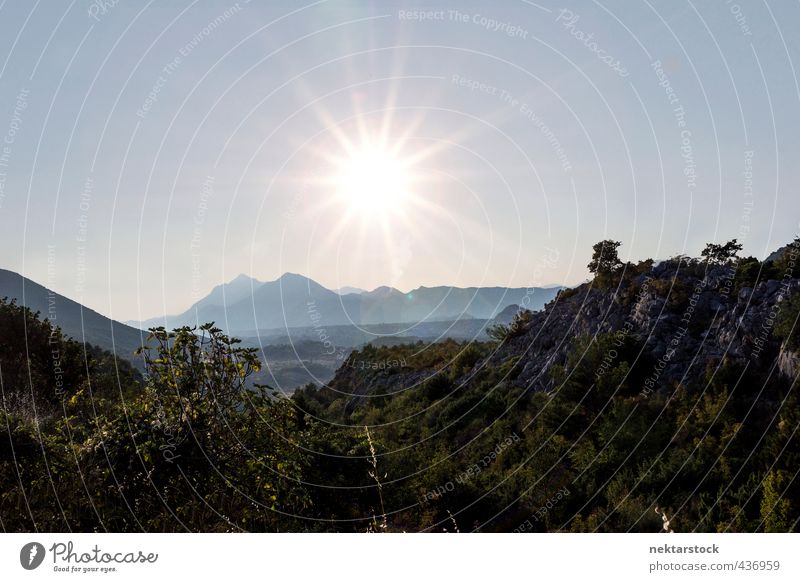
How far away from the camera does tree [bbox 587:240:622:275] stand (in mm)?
44062

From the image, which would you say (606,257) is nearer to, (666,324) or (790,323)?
(666,324)

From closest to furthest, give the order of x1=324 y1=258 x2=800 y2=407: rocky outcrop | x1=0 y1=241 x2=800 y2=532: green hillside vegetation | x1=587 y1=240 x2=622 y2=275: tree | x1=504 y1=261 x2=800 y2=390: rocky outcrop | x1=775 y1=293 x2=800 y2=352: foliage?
x1=0 y1=241 x2=800 y2=532: green hillside vegetation
x1=775 y1=293 x2=800 y2=352: foliage
x1=324 y1=258 x2=800 y2=407: rocky outcrop
x1=504 y1=261 x2=800 y2=390: rocky outcrop
x1=587 y1=240 x2=622 y2=275: tree

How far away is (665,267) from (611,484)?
24544mm

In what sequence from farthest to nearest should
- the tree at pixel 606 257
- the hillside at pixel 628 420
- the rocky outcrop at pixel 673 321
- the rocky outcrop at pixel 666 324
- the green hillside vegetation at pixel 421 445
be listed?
the tree at pixel 606 257 → the rocky outcrop at pixel 673 321 → the rocky outcrop at pixel 666 324 → the hillside at pixel 628 420 → the green hillside vegetation at pixel 421 445

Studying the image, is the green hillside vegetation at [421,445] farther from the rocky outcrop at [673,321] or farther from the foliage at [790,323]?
the rocky outcrop at [673,321]

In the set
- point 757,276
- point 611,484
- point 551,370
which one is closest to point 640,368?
point 551,370

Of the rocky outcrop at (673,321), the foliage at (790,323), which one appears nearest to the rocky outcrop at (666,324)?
the rocky outcrop at (673,321)

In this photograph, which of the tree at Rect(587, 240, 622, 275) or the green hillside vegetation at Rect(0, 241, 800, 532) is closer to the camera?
the green hillside vegetation at Rect(0, 241, 800, 532)

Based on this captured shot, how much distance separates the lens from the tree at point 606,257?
145ft

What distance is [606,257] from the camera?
145ft

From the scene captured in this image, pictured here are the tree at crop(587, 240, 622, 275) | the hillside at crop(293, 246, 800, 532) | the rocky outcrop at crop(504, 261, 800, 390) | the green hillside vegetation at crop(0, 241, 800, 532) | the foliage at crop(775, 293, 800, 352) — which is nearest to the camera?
the green hillside vegetation at crop(0, 241, 800, 532)

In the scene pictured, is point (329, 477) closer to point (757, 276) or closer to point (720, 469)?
point (720, 469)

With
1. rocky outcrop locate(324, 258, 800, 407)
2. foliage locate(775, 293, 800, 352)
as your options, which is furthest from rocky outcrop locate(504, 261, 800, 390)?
foliage locate(775, 293, 800, 352)

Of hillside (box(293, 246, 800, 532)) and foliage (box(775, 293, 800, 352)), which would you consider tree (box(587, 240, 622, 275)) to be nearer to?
hillside (box(293, 246, 800, 532))
